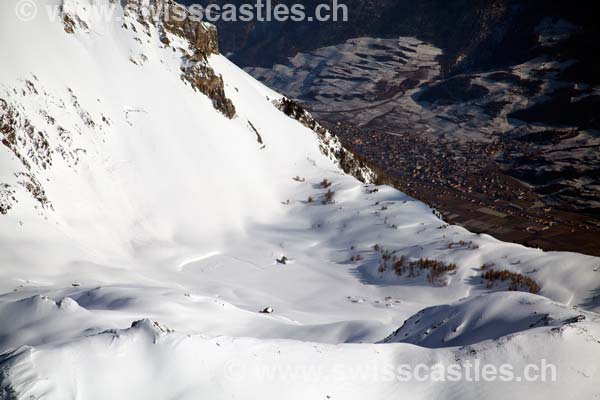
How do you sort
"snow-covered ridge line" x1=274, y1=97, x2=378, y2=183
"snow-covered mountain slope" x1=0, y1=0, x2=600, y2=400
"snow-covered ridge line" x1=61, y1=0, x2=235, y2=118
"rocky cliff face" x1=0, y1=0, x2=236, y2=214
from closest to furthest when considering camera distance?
1. "snow-covered mountain slope" x1=0, y1=0, x2=600, y2=400
2. "rocky cliff face" x1=0, y1=0, x2=236, y2=214
3. "snow-covered ridge line" x1=61, y1=0, x2=235, y2=118
4. "snow-covered ridge line" x1=274, y1=97, x2=378, y2=183

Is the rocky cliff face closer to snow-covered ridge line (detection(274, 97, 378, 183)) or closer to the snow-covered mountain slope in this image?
the snow-covered mountain slope

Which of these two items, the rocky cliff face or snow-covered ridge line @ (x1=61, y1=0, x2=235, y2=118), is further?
snow-covered ridge line @ (x1=61, y1=0, x2=235, y2=118)

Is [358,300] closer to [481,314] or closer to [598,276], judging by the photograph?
[481,314]

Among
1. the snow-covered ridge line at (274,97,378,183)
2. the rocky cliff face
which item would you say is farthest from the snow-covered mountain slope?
the snow-covered ridge line at (274,97,378,183)

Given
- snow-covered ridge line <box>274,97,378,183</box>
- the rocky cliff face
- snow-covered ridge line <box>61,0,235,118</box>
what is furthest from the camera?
snow-covered ridge line <box>274,97,378,183</box>

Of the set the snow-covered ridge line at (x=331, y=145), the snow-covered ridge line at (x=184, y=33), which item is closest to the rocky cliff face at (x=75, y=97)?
the snow-covered ridge line at (x=184, y=33)

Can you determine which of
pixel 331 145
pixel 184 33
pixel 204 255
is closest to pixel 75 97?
pixel 204 255

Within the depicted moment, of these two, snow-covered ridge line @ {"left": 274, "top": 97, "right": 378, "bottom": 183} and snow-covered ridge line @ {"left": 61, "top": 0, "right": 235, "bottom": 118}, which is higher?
snow-covered ridge line @ {"left": 61, "top": 0, "right": 235, "bottom": 118}

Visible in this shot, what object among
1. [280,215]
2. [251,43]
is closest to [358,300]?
[280,215]

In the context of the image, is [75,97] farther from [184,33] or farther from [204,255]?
[184,33]

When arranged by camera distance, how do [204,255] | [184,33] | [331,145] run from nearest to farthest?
[204,255] → [184,33] → [331,145]
